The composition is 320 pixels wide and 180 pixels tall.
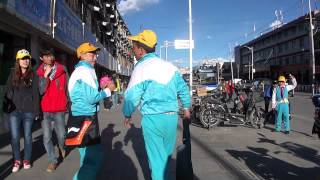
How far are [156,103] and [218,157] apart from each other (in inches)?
168

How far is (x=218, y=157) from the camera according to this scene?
853cm

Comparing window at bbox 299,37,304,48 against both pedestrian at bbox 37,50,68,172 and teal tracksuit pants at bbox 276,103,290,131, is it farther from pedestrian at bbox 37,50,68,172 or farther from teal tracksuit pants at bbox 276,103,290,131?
pedestrian at bbox 37,50,68,172

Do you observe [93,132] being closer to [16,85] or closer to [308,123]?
[16,85]

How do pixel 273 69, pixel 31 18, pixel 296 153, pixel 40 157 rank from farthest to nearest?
pixel 273 69 → pixel 31 18 → pixel 296 153 → pixel 40 157

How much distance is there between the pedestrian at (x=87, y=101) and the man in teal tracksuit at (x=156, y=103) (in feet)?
2.13

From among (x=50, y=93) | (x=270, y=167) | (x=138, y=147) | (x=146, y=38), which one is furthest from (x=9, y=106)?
(x=270, y=167)

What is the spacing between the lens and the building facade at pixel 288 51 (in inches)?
2916

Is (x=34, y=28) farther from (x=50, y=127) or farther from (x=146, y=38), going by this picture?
(x=146, y=38)

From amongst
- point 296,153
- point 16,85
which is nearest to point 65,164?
point 16,85

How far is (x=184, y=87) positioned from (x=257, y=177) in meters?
2.73

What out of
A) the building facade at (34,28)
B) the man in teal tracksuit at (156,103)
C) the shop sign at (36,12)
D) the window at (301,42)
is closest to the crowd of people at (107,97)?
the man in teal tracksuit at (156,103)

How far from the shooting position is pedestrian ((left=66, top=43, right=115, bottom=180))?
5121 millimetres

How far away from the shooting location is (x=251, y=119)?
13.8 meters

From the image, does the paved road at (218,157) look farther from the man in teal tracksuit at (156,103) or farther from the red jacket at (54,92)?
the man in teal tracksuit at (156,103)
